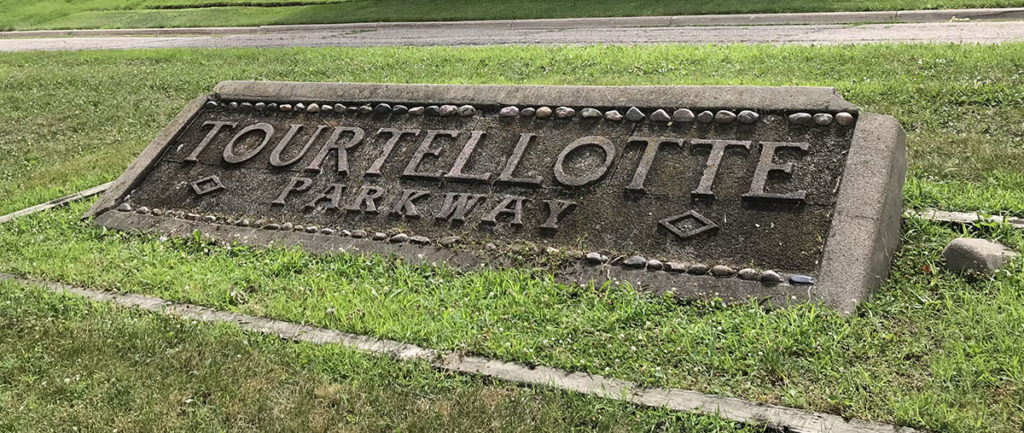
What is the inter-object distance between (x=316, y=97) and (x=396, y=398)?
3385 mm

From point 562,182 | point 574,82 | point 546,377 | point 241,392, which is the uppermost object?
point 241,392

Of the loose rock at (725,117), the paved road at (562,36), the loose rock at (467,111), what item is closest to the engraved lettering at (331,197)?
the loose rock at (467,111)

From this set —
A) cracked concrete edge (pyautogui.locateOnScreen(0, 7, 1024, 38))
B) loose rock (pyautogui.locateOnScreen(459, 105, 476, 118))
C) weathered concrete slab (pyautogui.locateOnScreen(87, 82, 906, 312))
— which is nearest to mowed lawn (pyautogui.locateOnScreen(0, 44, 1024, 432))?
weathered concrete slab (pyautogui.locateOnScreen(87, 82, 906, 312))

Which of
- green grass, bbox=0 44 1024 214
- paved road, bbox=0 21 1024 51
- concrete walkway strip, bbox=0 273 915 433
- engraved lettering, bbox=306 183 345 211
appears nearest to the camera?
concrete walkway strip, bbox=0 273 915 433

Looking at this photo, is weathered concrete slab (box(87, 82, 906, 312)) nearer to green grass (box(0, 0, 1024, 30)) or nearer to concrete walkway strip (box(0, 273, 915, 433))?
concrete walkway strip (box(0, 273, 915, 433))

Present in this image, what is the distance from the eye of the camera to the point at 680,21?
49.1 feet

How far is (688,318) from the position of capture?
13.0ft

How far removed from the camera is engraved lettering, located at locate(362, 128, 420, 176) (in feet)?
18.3

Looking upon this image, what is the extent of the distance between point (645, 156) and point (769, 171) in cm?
72

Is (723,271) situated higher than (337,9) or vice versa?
(723,271)

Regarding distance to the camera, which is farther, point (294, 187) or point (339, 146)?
point (339, 146)

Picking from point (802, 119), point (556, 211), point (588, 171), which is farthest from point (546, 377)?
point (802, 119)

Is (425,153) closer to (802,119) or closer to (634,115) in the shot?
(634,115)

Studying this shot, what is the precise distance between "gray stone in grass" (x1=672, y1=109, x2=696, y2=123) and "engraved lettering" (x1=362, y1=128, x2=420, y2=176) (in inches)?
69.8
